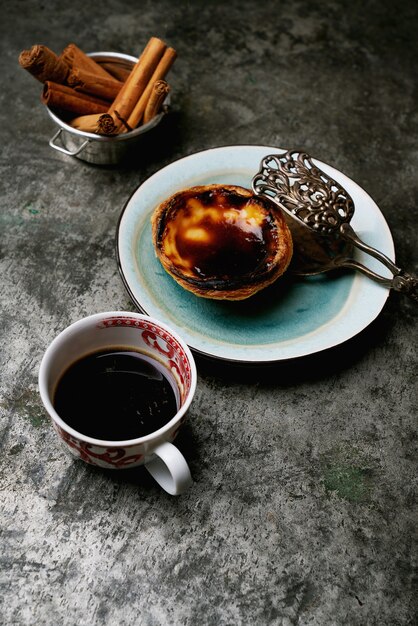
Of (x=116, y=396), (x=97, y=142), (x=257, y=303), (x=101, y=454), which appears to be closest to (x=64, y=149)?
(x=97, y=142)

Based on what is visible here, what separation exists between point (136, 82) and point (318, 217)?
681 millimetres

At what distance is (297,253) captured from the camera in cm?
159

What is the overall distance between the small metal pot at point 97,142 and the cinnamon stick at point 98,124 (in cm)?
2

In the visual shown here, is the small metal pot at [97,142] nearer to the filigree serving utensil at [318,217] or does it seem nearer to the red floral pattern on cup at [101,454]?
the filigree serving utensil at [318,217]

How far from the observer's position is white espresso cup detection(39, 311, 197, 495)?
108cm

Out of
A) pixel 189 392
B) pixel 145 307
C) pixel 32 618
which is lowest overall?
pixel 32 618

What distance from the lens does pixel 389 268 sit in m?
1.52

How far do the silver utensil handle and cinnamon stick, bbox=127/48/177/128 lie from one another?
2.17ft

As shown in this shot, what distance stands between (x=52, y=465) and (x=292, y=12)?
1.90 metres

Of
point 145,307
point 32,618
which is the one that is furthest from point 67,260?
point 32,618

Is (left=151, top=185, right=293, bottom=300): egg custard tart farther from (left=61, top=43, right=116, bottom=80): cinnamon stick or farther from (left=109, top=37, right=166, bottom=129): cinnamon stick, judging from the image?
(left=61, top=43, right=116, bottom=80): cinnamon stick

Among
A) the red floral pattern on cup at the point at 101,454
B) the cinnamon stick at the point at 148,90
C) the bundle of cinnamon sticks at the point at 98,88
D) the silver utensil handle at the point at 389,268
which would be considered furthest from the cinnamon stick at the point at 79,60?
the red floral pattern on cup at the point at 101,454

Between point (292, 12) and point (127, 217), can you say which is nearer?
point (127, 217)

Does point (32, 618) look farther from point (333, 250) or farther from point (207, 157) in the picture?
point (207, 157)
